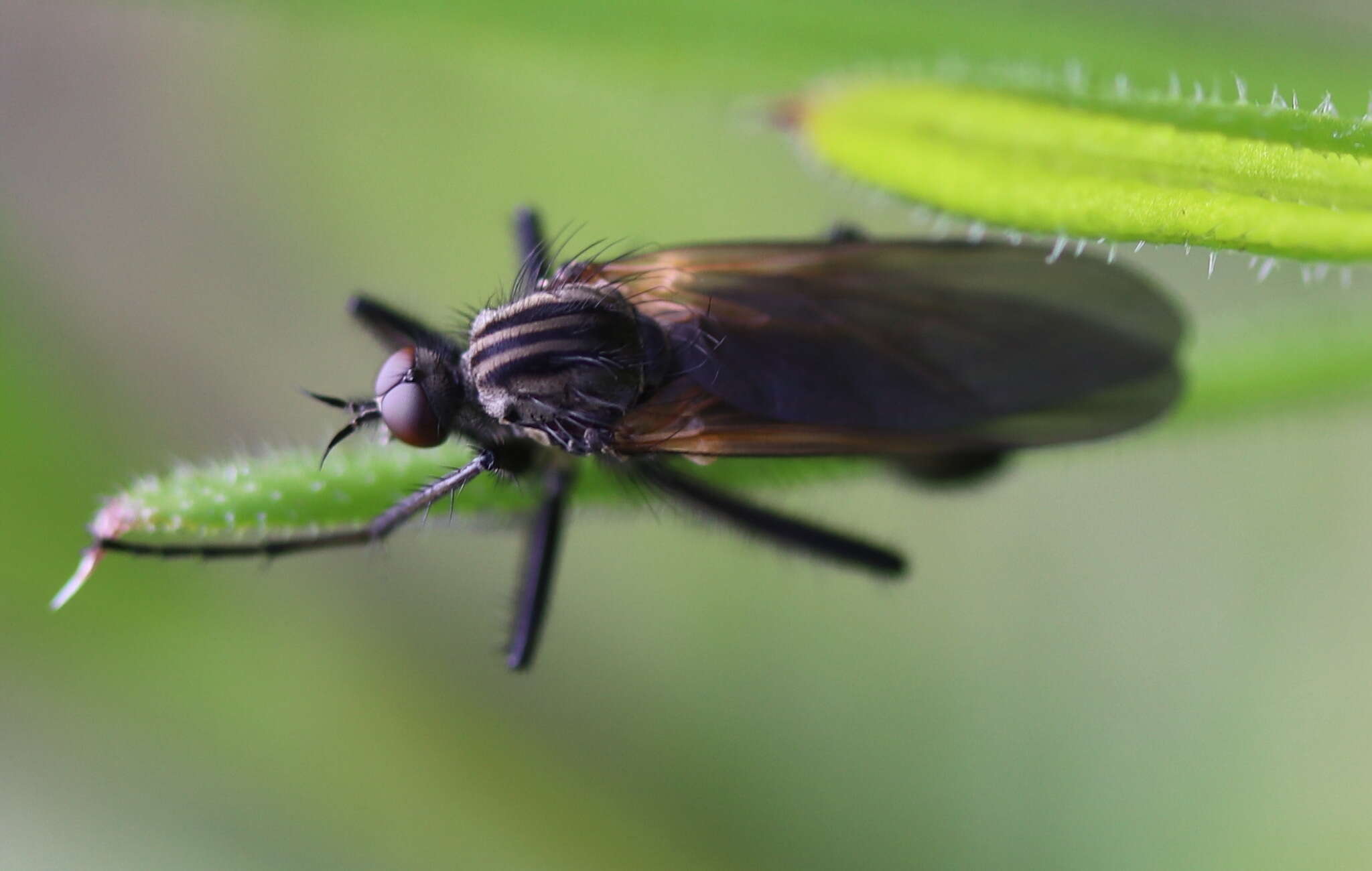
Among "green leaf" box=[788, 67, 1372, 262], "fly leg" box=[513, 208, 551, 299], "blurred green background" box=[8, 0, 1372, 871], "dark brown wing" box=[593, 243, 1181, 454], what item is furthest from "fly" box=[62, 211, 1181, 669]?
"green leaf" box=[788, 67, 1372, 262]

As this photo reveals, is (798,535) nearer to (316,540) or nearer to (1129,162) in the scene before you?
(316,540)

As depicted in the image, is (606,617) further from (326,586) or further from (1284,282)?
(1284,282)

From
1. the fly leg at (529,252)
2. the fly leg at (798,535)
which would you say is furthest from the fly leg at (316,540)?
the fly leg at (798,535)

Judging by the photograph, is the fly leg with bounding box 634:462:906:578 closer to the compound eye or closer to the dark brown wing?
the dark brown wing

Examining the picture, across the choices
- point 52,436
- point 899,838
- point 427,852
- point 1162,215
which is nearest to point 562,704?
point 427,852

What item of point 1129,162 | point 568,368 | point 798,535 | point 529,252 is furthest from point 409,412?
point 1129,162

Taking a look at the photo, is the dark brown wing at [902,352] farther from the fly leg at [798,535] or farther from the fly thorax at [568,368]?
the fly leg at [798,535]
